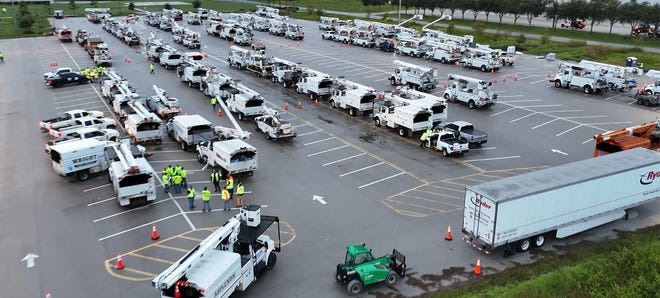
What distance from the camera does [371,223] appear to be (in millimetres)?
26078

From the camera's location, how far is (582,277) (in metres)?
20.2

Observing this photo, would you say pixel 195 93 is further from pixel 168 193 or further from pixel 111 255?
pixel 111 255

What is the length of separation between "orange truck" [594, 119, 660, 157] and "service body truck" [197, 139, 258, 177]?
847 inches


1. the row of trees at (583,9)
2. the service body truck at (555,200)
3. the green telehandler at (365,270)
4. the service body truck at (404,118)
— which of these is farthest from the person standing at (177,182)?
the row of trees at (583,9)

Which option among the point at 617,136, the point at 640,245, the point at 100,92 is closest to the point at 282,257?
the point at 640,245

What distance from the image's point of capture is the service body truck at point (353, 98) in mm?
45219

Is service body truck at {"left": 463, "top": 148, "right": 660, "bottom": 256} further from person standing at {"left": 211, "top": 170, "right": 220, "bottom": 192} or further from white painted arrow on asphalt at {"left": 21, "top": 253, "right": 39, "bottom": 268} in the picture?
white painted arrow on asphalt at {"left": 21, "top": 253, "right": 39, "bottom": 268}

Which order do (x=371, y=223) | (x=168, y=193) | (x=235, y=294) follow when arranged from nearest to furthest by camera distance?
(x=235, y=294), (x=371, y=223), (x=168, y=193)

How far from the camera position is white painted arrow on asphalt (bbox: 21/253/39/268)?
73.9 ft

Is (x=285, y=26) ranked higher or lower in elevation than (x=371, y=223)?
higher

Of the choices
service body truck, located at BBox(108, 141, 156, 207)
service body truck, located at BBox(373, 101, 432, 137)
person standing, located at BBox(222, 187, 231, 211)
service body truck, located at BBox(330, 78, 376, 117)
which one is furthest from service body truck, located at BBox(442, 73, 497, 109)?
service body truck, located at BBox(108, 141, 156, 207)

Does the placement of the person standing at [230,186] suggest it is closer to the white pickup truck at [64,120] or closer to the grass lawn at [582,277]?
the grass lawn at [582,277]

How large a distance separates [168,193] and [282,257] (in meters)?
10.3

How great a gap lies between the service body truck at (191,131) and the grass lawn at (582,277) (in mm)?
21855
